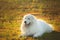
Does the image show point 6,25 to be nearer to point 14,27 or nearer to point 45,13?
point 14,27

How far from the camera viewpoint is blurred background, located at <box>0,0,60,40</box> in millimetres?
2268

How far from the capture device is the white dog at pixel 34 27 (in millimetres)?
2238

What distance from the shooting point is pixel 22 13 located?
2307 mm

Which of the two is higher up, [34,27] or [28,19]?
[28,19]

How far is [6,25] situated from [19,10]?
249 millimetres

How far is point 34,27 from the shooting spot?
90.0 inches

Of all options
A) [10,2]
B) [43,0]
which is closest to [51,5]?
[43,0]

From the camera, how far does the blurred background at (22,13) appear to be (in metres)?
2.27

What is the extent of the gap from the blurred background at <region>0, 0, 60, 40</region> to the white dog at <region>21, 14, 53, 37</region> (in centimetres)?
5

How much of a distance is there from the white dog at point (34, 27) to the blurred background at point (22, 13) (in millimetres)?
53

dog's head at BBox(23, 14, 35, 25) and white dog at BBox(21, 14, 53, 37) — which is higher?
dog's head at BBox(23, 14, 35, 25)

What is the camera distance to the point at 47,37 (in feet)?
7.39

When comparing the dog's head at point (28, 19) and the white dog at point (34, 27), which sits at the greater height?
the dog's head at point (28, 19)

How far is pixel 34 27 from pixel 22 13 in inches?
8.9
